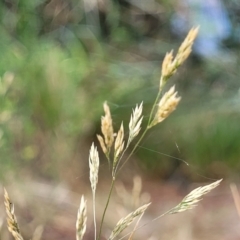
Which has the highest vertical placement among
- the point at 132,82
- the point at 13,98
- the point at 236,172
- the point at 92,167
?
the point at 92,167

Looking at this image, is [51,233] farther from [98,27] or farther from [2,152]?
[98,27]

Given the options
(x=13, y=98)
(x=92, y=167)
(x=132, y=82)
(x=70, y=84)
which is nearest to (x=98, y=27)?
(x=132, y=82)

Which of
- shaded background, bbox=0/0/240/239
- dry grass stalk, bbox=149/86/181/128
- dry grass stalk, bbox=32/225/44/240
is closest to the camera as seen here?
dry grass stalk, bbox=149/86/181/128

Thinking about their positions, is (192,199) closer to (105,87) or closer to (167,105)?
(167,105)

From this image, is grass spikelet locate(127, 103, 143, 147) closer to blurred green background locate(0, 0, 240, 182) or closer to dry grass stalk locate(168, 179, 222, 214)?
dry grass stalk locate(168, 179, 222, 214)

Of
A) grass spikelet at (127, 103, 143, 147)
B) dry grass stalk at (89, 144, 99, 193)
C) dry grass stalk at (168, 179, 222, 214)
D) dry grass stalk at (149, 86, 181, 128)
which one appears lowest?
dry grass stalk at (168, 179, 222, 214)

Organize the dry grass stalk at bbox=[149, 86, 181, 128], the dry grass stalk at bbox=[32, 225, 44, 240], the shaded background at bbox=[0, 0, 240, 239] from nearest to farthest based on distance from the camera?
the dry grass stalk at bbox=[149, 86, 181, 128]
the dry grass stalk at bbox=[32, 225, 44, 240]
the shaded background at bbox=[0, 0, 240, 239]

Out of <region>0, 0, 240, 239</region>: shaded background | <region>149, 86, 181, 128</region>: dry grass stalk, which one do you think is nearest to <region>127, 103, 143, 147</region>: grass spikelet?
<region>149, 86, 181, 128</region>: dry grass stalk

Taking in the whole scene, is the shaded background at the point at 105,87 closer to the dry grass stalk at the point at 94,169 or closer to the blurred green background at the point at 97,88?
the blurred green background at the point at 97,88
